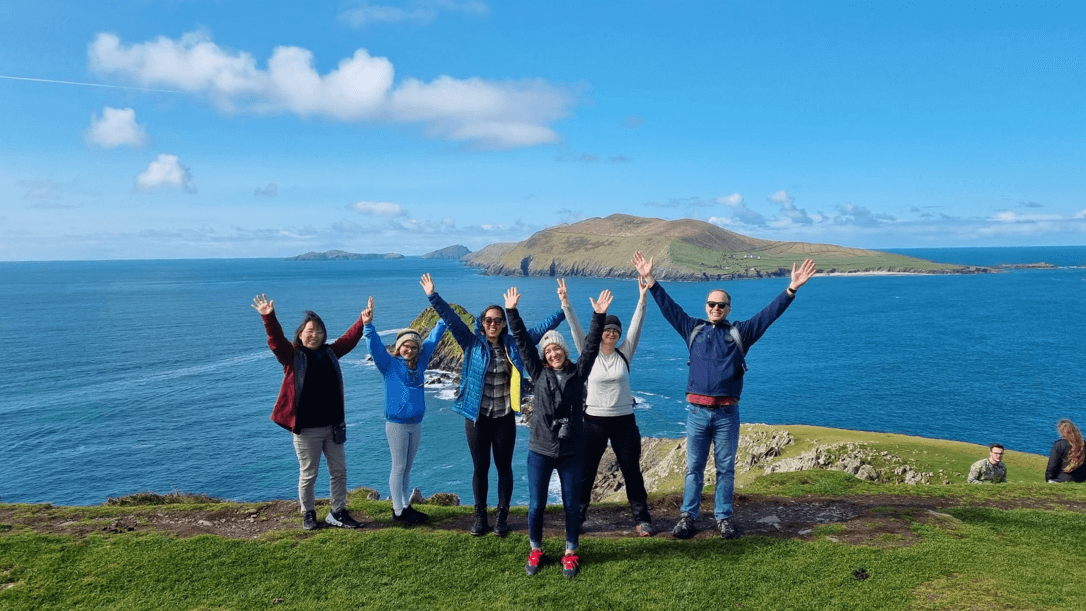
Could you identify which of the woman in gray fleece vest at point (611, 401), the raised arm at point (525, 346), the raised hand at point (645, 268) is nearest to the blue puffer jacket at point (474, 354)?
the raised arm at point (525, 346)

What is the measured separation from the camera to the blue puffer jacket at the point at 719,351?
27.7 ft

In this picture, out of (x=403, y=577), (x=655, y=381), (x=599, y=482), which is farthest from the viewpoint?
(x=655, y=381)

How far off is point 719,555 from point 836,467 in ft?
67.8

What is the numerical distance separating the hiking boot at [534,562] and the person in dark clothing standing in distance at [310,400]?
3.10 metres

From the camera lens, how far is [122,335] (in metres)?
103

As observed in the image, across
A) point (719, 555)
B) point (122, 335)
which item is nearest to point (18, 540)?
point (719, 555)

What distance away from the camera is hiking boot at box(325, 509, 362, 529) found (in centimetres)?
918

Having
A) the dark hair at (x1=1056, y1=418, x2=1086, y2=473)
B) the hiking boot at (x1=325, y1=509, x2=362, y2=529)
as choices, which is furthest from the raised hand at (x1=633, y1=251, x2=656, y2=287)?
the dark hair at (x1=1056, y1=418, x2=1086, y2=473)

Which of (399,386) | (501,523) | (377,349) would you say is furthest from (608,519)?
(377,349)

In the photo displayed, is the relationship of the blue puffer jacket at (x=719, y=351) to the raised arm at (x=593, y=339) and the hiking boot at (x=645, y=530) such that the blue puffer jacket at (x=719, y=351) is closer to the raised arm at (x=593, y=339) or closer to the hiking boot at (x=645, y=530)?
the raised arm at (x=593, y=339)

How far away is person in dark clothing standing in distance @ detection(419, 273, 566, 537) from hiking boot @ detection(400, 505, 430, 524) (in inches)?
55.5

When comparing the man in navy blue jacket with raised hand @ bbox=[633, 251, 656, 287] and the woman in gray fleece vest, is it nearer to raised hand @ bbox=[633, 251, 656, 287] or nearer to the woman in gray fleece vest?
raised hand @ bbox=[633, 251, 656, 287]

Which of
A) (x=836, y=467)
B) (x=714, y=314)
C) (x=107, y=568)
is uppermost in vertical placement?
(x=714, y=314)

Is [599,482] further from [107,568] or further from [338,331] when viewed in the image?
[338,331]
